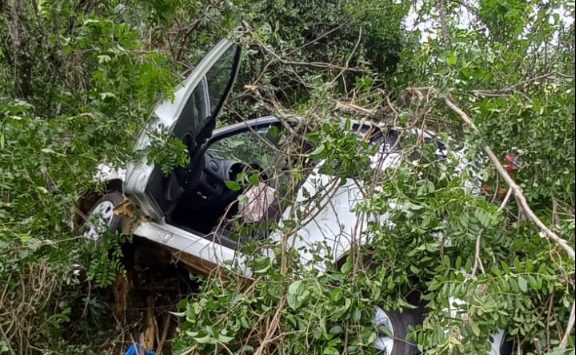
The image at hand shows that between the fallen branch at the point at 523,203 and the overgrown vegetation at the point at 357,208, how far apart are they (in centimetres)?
4

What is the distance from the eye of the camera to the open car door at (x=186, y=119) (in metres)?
3.39

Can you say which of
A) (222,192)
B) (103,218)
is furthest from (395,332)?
(103,218)

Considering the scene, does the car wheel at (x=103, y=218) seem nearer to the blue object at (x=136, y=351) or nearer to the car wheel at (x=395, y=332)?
the blue object at (x=136, y=351)

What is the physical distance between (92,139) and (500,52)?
86.9 inches

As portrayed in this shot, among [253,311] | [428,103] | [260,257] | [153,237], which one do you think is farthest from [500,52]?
[153,237]

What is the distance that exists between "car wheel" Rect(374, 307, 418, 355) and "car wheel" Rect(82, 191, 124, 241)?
5.26 ft

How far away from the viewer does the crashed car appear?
310cm

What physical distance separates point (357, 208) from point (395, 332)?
0.62 metres

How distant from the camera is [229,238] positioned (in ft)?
11.2

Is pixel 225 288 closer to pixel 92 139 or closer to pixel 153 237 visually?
pixel 153 237

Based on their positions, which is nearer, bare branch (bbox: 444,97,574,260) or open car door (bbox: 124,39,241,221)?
bare branch (bbox: 444,97,574,260)

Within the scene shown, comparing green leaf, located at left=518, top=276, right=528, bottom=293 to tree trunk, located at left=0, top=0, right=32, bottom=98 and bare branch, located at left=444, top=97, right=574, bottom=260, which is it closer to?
bare branch, located at left=444, top=97, right=574, bottom=260

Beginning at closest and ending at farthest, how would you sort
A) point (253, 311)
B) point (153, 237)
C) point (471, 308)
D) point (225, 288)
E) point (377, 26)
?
point (471, 308), point (253, 311), point (225, 288), point (153, 237), point (377, 26)

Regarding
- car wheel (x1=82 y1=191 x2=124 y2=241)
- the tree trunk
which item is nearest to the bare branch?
car wheel (x1=82 y1=191 x2=124 y2=241)
